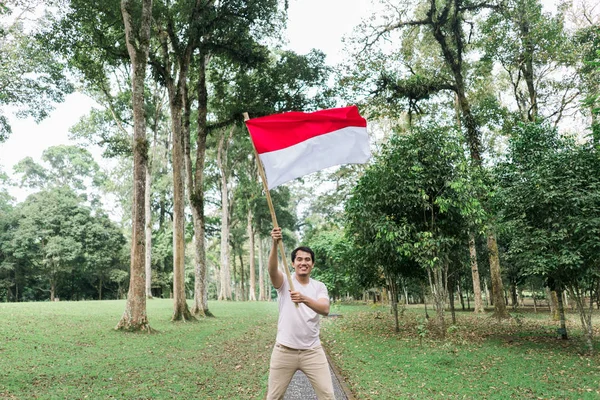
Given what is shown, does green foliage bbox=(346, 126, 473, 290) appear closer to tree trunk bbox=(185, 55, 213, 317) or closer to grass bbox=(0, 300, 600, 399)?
grass bbox=(0, 300, 600, 399)

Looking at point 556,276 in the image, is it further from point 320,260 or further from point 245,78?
point 320,260

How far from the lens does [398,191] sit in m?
12.1

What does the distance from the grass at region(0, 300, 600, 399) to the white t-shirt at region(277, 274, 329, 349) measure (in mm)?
3547

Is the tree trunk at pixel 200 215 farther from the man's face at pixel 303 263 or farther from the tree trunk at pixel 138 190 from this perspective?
the man's face at pixel 303 263

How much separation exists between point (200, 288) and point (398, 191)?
11.5 m

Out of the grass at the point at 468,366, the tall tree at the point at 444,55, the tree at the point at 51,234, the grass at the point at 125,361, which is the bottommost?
the grass at the point at 468,366

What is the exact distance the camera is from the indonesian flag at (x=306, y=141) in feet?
16.7

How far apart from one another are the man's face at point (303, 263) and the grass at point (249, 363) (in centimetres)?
387

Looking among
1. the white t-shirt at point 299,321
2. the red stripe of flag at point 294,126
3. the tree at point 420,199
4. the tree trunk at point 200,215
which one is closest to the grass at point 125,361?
the white t-shirt at point 299,321

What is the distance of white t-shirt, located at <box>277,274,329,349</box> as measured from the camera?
12.9ft

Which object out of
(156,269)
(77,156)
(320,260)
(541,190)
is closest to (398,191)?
(541,190)

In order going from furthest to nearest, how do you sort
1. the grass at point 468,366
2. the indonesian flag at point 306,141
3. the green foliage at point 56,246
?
1. the green foliage at point 56,246
2. the grass at point 468,366
3. the indonesian flag at point 306,141

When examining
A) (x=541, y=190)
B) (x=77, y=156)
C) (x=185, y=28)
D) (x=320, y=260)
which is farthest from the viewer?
(x=77, y=156)

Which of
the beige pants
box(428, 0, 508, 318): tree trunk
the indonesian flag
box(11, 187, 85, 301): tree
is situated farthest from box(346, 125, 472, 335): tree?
box(11, 187, 85, 301): tree
